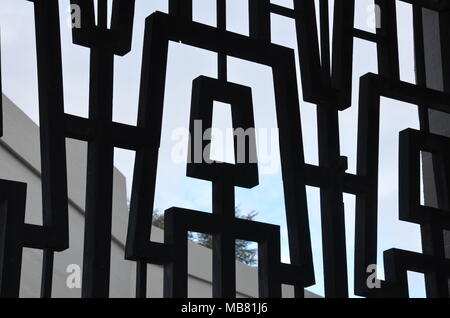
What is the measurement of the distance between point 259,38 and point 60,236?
862mm

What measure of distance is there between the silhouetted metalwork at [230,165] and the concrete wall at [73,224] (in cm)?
325

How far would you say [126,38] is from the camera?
2.29 m

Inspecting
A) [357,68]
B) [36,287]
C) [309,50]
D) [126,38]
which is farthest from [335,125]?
[357,68]

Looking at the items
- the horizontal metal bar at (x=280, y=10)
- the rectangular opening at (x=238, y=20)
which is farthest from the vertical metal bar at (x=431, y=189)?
the rectangular opening at (x=238, y=20)

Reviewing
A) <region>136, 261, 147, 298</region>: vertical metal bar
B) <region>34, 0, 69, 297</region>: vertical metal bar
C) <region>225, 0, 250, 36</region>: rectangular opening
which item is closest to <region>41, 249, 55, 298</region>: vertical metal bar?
<region>34, 0, 69, 297</region>: vertical metal bar

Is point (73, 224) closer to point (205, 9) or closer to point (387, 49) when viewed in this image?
point (205, 9)

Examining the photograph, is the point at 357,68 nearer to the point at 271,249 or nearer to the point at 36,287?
the point at 36,287

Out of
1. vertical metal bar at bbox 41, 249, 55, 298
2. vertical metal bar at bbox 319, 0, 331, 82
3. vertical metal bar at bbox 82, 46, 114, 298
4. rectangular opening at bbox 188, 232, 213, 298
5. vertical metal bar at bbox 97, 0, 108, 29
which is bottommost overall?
vertical metal bar at bbox 41, 249, 55, 298

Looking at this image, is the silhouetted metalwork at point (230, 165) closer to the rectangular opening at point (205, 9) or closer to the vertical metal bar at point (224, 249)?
the vertical metal bar at point (224, 249)

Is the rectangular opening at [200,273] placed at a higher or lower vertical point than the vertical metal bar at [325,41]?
higher

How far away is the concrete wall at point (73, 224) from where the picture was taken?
5.87m

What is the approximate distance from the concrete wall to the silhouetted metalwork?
3246 mm

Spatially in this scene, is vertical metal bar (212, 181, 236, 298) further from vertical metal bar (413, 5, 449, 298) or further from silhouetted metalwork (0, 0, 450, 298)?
vertical metal bar (413, 5, 449, 298)

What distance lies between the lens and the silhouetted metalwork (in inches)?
82.2
